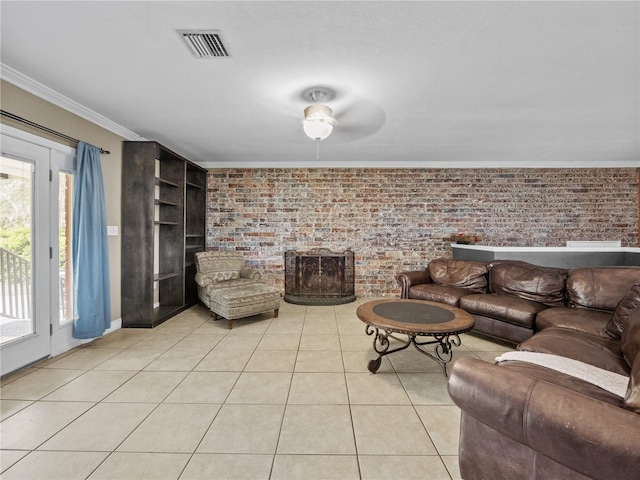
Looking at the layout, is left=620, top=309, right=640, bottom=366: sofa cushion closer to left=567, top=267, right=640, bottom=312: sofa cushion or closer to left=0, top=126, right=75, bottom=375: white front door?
left=567, top=267, right=640, bottom=312: sofa cushion

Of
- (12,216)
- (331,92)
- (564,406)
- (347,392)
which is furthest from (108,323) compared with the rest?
(564,406)

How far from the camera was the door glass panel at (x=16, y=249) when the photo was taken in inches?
90.0

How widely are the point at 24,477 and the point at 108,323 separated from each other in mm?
1868

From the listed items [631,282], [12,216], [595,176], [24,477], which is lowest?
[24,477]

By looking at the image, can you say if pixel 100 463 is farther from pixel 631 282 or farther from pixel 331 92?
pixel 631 282

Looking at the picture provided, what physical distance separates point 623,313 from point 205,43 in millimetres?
3546

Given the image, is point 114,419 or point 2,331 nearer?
point 114,419

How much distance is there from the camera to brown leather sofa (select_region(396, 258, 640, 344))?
2.52 m

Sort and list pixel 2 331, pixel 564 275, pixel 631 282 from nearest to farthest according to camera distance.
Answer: pixel 2 331
pixel 631 282
pixel 564 275

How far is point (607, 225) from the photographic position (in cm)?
484

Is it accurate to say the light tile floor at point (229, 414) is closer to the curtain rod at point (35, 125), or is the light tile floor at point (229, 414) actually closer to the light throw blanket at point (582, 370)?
the light throw blanket at point (582, 370)

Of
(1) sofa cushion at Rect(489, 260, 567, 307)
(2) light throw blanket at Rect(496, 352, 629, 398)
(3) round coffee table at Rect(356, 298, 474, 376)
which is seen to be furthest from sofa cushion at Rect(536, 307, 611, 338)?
(2) light throw blanket at Rect(496, 352, 629, 398)

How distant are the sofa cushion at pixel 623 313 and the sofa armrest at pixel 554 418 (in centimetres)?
165

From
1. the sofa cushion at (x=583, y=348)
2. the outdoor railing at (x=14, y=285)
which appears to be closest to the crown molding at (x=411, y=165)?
the outdoor railing at (x=14, y=285)
